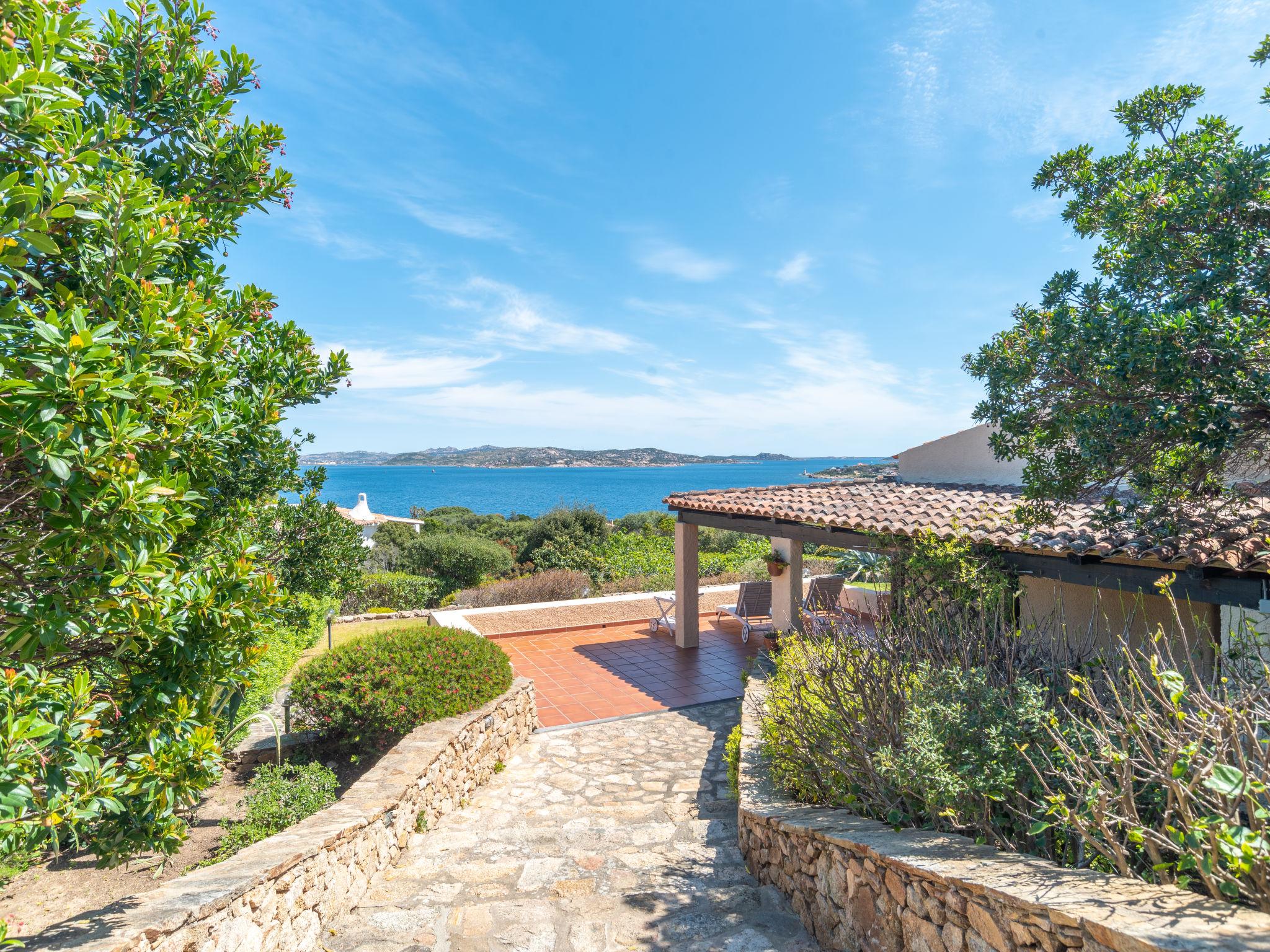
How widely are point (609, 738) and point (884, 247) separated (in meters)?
12.0

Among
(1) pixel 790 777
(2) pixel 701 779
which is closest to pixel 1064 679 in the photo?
(1) pixel 790 777

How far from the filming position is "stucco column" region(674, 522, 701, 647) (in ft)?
38.0

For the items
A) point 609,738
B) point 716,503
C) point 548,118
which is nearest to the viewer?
point 609,738

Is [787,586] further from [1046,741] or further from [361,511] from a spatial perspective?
Result: [361,511]

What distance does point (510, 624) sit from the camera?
12562mm

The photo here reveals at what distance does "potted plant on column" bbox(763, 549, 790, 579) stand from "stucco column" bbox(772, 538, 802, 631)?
5 cm

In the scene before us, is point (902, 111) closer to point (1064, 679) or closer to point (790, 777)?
point (1064, 679)

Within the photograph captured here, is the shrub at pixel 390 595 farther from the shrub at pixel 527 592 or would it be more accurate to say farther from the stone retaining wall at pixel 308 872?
the stone retaining wall at pixel 308 872

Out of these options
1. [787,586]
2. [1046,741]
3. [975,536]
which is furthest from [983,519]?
[787,586]

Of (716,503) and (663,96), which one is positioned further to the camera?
(663,96)

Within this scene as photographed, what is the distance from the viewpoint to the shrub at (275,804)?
186 inches

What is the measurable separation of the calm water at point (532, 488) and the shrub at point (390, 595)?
1615 inches

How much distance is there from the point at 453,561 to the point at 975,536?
14206 mm

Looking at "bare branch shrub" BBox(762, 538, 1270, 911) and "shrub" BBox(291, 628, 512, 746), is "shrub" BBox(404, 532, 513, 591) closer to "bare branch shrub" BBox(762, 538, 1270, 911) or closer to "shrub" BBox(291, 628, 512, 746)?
"shrub" BBox(291, 628, 512, 746)
